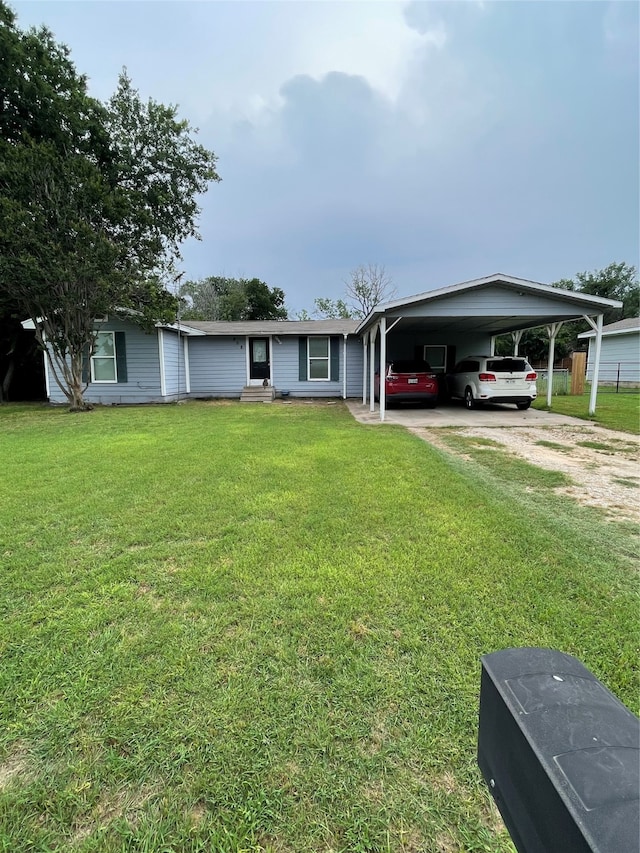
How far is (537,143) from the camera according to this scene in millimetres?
12797

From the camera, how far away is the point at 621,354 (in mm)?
19938

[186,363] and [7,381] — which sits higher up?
[186,363]

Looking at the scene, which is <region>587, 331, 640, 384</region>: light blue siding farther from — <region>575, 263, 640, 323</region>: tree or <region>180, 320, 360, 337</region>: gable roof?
<region>575, 263, 640, 323</region>: tree

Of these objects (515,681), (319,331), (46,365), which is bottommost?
(515,681)

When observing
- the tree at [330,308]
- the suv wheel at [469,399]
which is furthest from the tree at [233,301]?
the suv wheel at [469,399]

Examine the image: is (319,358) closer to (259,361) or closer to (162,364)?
(259,361)

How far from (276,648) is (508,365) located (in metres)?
11.1

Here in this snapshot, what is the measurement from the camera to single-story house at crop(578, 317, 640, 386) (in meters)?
18.8

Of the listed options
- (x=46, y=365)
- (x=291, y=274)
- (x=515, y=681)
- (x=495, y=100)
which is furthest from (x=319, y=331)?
(x=291, y=274)

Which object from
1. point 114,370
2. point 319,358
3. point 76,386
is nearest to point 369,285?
point 319,358

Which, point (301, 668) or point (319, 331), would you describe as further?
point (319, 331)

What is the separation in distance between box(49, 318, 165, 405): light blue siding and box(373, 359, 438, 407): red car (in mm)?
7699

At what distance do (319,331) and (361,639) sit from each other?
1355 cm

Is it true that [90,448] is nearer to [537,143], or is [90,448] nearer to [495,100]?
[495,100]
